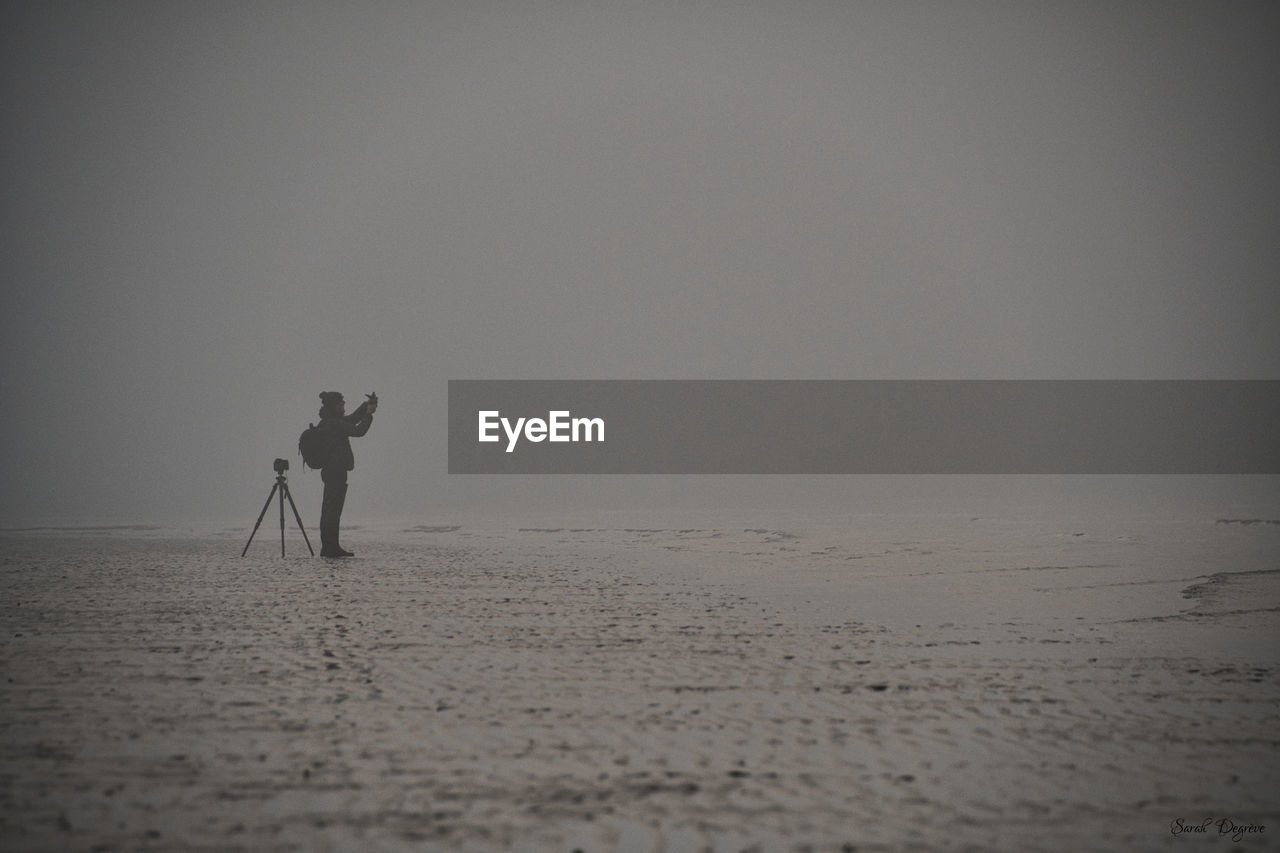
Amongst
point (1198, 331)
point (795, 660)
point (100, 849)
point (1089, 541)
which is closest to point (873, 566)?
point (1089, 541)

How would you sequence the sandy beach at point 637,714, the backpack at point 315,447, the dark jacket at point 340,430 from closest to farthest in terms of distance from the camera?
1. the sandy beach at point 637,714
2. the backpack at point 315,447
3. the dark jacket at point 340,430

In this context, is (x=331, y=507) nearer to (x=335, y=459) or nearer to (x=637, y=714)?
(x=335, y=459)

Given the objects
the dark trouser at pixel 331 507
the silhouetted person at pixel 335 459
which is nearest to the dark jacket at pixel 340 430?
the silhouetted person at pixel 335 459

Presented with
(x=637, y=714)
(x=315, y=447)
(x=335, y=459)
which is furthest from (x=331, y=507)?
(x=637, y=714)

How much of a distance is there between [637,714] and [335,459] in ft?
34.6

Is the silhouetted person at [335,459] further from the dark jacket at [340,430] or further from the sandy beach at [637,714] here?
the sandy beach at [637,714]

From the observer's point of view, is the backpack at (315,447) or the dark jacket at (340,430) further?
the dark jacket at (340,430)

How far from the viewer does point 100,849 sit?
363 cm

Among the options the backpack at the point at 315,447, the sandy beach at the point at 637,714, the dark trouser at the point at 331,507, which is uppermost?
the backpack at the point at 315,447

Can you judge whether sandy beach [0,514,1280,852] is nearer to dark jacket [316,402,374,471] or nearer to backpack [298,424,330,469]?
backpack [298,424,330,469]

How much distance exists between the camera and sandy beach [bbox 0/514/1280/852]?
3.92m

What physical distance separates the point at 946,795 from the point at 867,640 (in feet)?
12.2

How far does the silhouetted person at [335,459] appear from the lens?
14625 millimetres

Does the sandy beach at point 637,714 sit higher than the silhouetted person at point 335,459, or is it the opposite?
the silhouetted person at point 335,459
